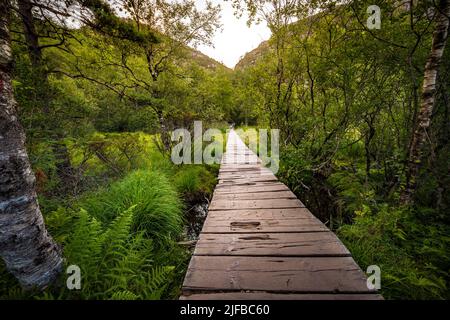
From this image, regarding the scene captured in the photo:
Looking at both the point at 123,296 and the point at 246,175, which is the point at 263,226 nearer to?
the point at 123,296

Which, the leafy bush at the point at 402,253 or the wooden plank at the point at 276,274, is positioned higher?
the wooden plank at the point at 276,274

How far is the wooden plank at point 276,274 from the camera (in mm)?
1684

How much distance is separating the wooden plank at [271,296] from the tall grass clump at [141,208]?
5.69ft

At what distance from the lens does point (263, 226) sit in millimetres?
2807

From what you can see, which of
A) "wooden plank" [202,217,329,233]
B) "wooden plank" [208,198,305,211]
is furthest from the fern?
"wooden plank" [208,198,305,211]

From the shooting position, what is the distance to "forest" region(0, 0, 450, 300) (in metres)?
1.74

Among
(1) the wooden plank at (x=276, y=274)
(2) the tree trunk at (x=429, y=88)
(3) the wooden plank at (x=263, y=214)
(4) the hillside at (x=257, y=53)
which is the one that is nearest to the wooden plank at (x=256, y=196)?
(3) the wooden plank at (x=263, y=214)

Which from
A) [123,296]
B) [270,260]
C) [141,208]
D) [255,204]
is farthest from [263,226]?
[141,208]

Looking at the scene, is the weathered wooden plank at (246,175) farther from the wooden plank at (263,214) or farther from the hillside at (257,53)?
the hillside at (257,53)

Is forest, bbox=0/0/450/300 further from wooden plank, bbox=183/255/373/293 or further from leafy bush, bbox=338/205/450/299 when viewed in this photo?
wooden plank, bbox=183/255/373/293

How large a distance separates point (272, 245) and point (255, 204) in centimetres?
137
